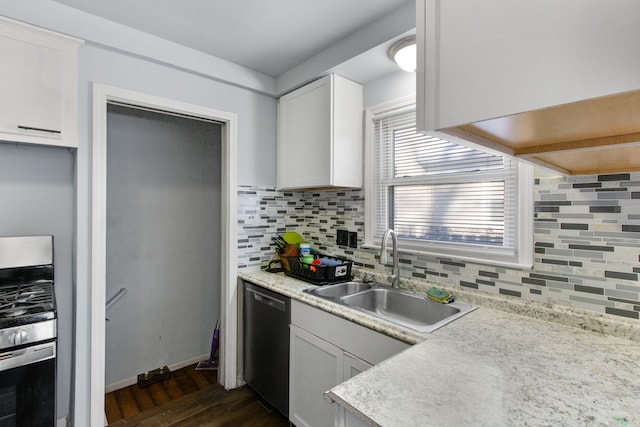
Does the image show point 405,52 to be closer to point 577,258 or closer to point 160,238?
point 577,258

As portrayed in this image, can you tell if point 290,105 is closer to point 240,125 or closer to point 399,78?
point 240,125

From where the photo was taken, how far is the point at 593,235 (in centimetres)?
132

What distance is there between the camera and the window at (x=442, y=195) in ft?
5.19

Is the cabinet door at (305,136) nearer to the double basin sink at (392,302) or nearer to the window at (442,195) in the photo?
the window at (442,195)

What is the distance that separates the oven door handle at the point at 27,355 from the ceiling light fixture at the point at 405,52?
2.15m

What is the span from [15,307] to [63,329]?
1.91 ft

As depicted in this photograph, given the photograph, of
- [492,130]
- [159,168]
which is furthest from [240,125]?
[492,130]

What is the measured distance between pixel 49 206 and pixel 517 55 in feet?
7.48

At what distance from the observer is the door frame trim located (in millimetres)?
1814

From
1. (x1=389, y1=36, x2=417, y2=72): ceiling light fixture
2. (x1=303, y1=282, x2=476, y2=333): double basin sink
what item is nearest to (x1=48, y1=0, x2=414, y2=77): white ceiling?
(x1=389, y1=36, x2=417, y2=72): ceiling light fixture

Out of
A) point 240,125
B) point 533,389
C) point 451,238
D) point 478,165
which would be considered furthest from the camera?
point 240,125

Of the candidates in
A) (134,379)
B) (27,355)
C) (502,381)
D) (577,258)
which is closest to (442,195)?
(577,258)

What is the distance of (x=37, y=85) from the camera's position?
155 centimetres

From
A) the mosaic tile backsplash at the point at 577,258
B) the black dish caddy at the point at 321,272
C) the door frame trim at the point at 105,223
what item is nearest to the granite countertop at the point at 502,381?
the mosaic tile backsplash at the point at 577,258
